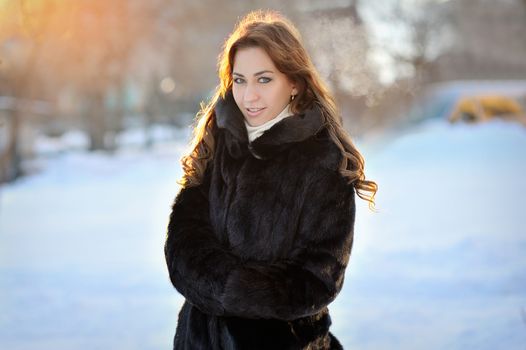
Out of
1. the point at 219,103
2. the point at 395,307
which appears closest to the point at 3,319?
the point at 395,307

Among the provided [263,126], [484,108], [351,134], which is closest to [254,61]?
[263,126]

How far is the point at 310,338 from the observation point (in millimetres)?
1950

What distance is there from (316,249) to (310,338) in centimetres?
33

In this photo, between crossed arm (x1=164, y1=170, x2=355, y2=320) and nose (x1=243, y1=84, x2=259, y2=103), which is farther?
nose (x1=243, y1=84, x2=259, y2=103)

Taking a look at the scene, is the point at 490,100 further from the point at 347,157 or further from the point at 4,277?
the point at 347,157

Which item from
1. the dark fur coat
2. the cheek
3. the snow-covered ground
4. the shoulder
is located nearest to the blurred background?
the snow-covered ground

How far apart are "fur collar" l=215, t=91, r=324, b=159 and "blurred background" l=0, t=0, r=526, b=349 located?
244 cm

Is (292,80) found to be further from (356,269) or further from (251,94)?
(356,269)

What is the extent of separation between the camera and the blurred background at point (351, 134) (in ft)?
15.4

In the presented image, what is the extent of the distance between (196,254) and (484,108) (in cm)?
2172

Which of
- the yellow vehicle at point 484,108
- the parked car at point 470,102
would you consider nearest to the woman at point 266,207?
the parked car at point 470,102

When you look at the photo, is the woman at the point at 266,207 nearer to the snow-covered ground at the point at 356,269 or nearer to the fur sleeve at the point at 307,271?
the fur sleeve at the point at 307,271

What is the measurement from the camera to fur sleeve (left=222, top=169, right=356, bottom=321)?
178 centimetres

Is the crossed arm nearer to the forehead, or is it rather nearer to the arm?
the arm
